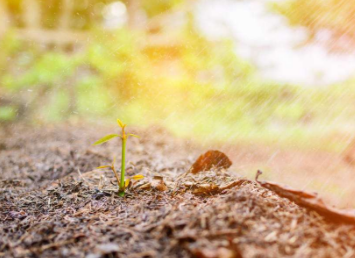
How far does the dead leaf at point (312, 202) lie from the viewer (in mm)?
1398

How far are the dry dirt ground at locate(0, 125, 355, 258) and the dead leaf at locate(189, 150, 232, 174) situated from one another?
17cm

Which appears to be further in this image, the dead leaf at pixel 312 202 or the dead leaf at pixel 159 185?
the dead leaf at pixel 159 185

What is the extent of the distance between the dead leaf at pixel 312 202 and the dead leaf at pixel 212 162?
0.74 meters

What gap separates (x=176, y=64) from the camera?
322 inches

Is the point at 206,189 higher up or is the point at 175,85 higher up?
the point at 175,85

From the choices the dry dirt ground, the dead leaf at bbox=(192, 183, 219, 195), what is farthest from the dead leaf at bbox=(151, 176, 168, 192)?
the dead leaf at bbox=(192, 183, 219, 195)

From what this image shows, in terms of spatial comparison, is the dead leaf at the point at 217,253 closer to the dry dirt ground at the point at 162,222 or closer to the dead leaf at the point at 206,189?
the dry dirt ground at the point at 162,222

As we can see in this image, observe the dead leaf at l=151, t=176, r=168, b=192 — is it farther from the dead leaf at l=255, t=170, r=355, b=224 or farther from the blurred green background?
the blurred green background

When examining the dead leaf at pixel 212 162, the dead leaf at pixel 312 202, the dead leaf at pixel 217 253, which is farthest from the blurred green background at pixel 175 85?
the dead leaf at pixel 217 253

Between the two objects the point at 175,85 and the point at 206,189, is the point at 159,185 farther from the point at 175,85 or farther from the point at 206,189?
the point at 175,85

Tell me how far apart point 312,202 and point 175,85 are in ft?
20.0

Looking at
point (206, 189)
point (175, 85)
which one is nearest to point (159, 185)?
point (206, 189)

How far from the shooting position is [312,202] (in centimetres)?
152

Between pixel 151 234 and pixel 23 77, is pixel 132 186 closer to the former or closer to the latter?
pixel 151 234
